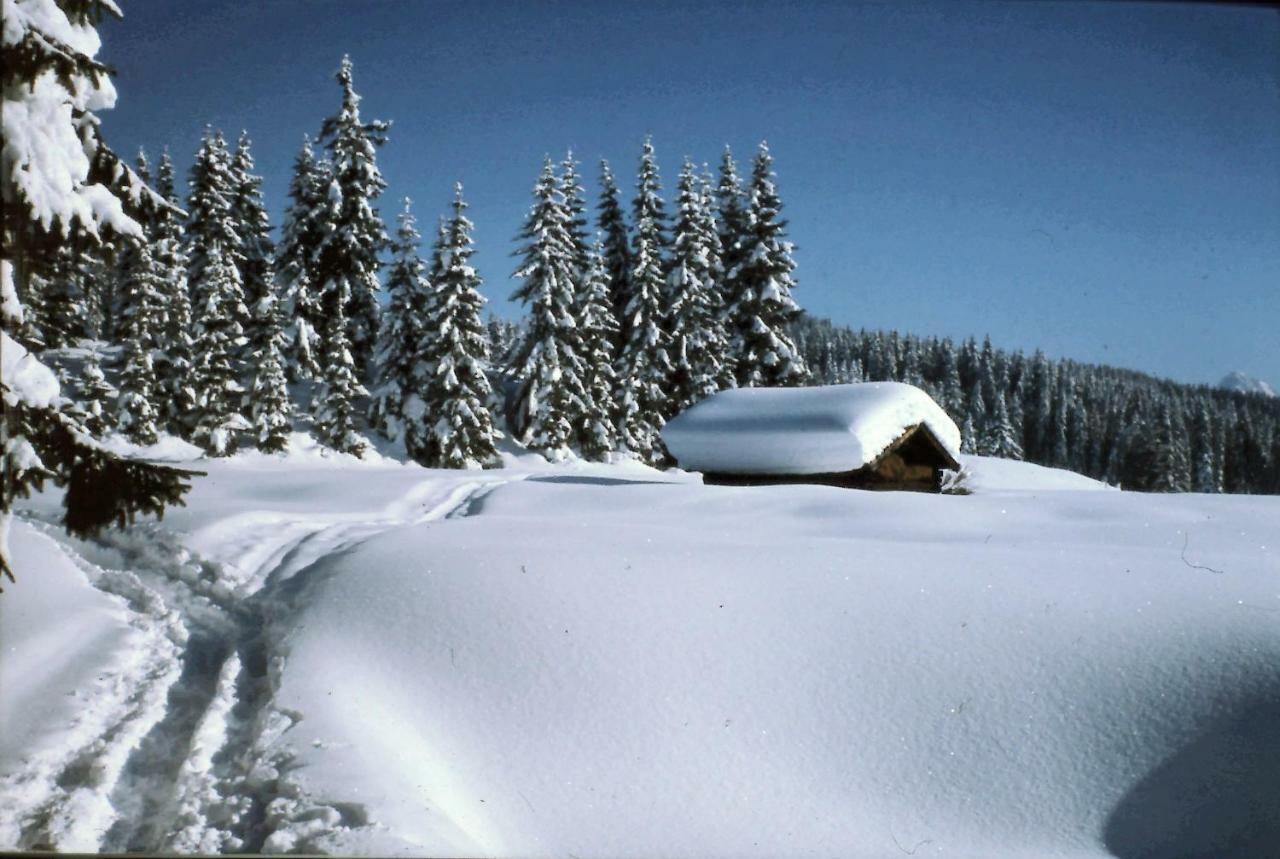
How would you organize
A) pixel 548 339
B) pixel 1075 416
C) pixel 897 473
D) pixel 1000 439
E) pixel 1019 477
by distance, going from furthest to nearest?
pixel 1075 416 < pixel 1000 439 < pixel 548 339 < pixel 1019 477 < pixel 897 473

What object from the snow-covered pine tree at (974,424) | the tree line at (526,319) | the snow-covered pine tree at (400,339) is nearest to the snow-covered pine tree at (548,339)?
the tree line at (526,319)

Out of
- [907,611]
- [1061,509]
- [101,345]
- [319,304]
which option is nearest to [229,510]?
[101,345]

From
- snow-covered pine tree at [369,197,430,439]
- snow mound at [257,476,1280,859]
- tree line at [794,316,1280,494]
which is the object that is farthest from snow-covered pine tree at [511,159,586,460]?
tree line at [794,316,1280,494]

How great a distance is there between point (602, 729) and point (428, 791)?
3.93ft

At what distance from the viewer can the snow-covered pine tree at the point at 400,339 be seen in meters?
32.4

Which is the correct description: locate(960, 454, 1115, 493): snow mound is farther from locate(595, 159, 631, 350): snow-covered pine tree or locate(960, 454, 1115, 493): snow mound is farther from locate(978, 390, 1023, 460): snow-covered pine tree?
locate(978, 390, 1023, 460): snow-covered pine tree

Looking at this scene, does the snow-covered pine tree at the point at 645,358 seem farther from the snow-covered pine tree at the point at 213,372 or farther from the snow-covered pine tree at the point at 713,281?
the snow-covered pine tree at the point at 213,372

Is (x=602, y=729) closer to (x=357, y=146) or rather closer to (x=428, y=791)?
(x=428, y=791)

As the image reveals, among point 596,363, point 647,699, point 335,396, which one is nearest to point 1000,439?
point 596,363

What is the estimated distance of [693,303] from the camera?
36031 mm

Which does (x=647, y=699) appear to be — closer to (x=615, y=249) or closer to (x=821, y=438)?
(x=821, y=438)

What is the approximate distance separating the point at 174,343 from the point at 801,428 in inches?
396

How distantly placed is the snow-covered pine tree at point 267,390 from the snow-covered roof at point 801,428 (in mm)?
10876

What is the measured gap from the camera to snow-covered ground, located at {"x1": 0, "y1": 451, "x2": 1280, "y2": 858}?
4102mm
